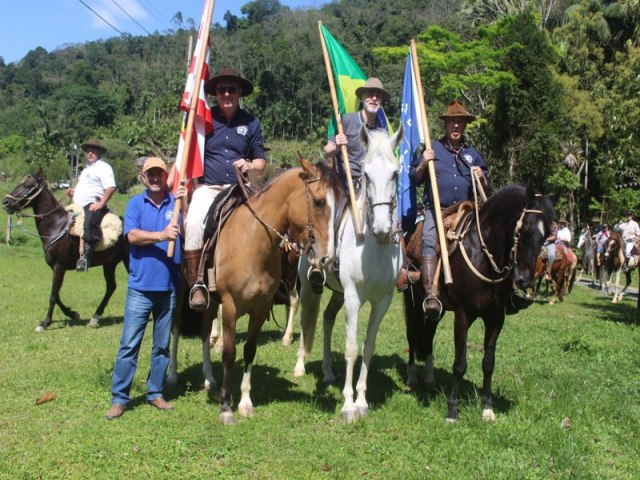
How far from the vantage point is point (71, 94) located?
12188 cm

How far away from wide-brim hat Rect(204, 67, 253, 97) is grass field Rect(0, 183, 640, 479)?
371cm

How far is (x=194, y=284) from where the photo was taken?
21.0ft

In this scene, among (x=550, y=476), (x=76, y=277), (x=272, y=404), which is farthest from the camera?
(x=76, y=277)

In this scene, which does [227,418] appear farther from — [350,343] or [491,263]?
[491,263]

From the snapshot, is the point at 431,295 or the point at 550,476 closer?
the point at 550,476

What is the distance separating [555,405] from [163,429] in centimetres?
426

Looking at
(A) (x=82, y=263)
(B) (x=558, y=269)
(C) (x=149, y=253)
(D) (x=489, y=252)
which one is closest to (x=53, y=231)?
(A) (x=82, y=263)

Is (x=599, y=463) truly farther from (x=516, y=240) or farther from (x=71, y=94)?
(x=71, y=94)

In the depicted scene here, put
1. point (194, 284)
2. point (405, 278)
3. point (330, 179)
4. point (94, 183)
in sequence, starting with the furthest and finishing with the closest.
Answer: point (94, 183), point (405, 278), point (194, 284), point (330, 179)

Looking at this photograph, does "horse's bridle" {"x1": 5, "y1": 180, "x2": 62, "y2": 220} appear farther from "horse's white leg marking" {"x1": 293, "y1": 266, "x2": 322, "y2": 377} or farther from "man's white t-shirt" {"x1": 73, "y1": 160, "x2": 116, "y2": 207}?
"horse's white leg marking" {"x1": 293, "y1": 266, "x2": 322, "y2": 377}

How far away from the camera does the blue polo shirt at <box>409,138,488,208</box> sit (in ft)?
23.6

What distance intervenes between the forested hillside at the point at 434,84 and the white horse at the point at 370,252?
2222 millimetres

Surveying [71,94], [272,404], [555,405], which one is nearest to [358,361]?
[272,404]

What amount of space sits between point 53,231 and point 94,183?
4.19ft
